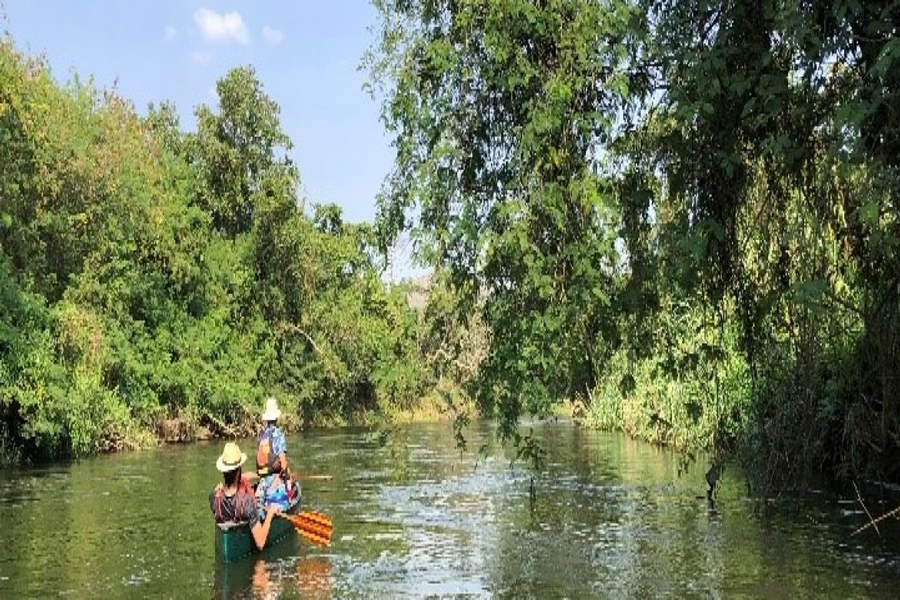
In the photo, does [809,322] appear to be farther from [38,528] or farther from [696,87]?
[38,528]

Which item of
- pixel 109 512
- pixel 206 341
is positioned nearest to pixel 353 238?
pixel 206 341

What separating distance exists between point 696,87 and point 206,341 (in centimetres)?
3872

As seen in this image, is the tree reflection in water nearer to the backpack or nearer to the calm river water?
the calm river water

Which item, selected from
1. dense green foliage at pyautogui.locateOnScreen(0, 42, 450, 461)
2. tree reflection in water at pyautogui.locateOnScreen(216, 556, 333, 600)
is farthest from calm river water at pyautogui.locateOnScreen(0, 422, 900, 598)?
dense green foliage at pyautogui.locateOnScreen(0, 42, 450, 461)

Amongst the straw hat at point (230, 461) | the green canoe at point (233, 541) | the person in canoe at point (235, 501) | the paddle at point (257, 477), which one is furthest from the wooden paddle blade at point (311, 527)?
the straw hat at point (230, 461)

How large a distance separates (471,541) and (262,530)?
311cm

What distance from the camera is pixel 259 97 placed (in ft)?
161

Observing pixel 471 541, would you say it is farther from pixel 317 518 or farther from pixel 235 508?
pixel 235 508

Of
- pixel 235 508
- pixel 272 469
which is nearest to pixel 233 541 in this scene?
pixel 235 508

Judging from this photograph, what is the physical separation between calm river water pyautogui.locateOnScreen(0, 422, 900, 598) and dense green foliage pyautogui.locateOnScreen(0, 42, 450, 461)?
2440 mm

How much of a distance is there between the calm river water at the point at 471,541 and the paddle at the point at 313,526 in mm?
326

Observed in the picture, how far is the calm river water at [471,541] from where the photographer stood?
1177 cm

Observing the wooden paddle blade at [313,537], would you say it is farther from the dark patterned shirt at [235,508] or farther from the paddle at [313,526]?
the dark patterned shirt at [235,508]

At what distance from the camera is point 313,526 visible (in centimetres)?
1416
